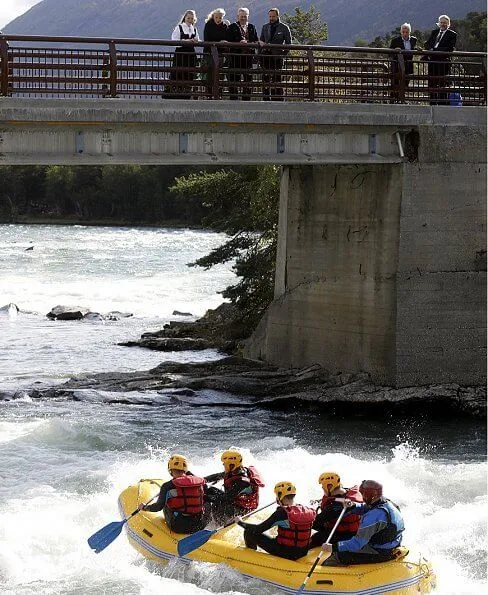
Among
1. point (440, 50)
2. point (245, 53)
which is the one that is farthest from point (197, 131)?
point (440, 50)

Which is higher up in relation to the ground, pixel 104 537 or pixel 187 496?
pixel 187 496

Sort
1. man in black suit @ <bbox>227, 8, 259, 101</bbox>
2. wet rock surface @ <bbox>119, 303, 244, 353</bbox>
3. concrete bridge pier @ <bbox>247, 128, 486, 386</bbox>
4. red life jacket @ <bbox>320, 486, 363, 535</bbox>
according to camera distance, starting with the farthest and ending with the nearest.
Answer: wet rock surface @ <bbox>119, 303, 244, 353</bbox>
concrete bridge pier @ <bbox>247, 128, 486, 386</bbox>
man in black suit @ <bbox>227, 8, 259, 101</bbox>
red life jacket @ <bbox>320, 486, 363, 535</bbox>

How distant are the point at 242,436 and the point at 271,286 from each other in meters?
7.63

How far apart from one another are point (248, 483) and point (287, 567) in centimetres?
152

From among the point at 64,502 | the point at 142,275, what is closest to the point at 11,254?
the point at 142,275

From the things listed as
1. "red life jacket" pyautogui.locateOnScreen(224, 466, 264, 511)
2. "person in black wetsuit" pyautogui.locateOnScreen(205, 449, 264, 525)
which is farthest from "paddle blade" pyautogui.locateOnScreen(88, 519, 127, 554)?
"red life jacket" pyautogui.locateOnScreen(224, 466, 264, 511)

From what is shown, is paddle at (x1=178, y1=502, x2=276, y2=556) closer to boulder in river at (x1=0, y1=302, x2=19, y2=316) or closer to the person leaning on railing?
the person leaning on railing

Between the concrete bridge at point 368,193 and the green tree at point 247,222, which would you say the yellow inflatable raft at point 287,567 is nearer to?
the concrete bridge at point 368,193

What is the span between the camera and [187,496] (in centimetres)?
1352

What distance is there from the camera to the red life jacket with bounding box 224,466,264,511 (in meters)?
13.8

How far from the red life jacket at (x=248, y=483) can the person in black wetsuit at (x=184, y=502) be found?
1.14 ft

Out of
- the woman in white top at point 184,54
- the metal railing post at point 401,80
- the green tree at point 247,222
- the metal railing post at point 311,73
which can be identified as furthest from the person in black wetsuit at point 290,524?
the green tree at point 247,222

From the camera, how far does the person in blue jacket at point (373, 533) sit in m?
12.2

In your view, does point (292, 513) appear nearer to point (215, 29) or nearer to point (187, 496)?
point (187, 496)
